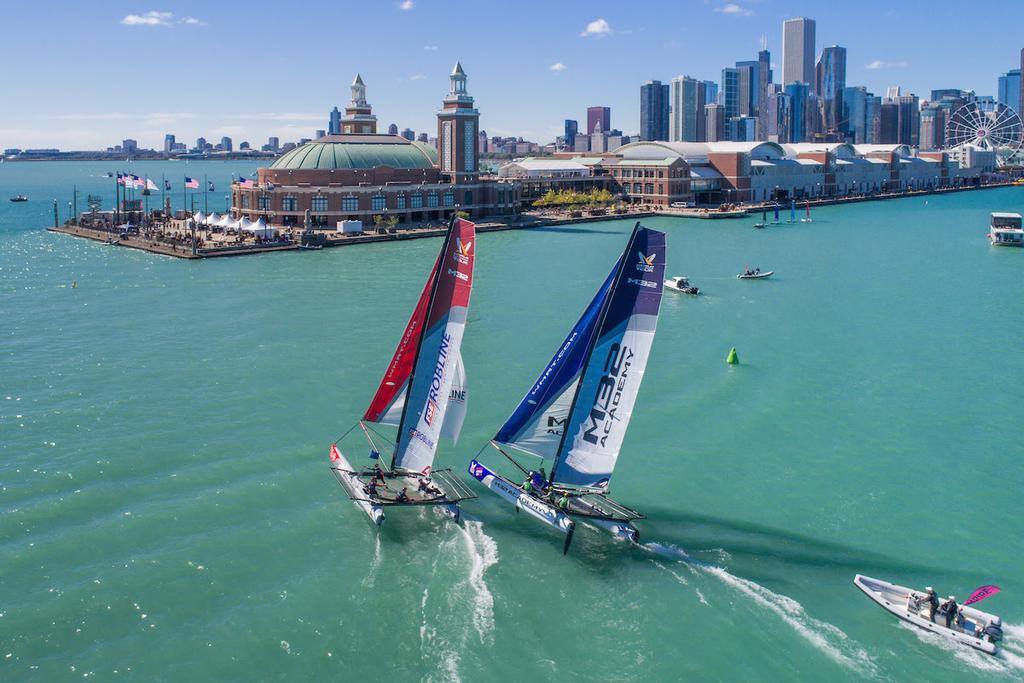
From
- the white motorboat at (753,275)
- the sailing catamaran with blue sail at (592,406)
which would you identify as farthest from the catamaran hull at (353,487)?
the white motorboat at (753,275)

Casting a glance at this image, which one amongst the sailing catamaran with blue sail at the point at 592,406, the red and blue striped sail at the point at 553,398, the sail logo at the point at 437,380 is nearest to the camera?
the sailing catamaran with blue sail at the point at 592,406

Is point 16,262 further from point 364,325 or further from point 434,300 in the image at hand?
point 434,300

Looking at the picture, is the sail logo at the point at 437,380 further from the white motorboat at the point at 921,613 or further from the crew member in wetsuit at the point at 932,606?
the crew member in wetsuit at the point at 932,606

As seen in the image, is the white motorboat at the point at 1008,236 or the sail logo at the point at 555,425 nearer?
the sail logo at the point at 555,425

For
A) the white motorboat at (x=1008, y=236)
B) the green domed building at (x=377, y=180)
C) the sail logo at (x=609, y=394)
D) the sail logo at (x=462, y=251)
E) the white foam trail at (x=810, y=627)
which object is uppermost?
the green domed building at (x=377, y=180)

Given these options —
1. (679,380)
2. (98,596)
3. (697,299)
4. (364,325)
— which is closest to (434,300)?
(98,596)

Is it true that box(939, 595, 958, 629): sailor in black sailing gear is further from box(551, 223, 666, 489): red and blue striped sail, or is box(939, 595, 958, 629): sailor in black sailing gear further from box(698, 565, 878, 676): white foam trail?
box(551, 223, 666, 489): red and blue striped sail

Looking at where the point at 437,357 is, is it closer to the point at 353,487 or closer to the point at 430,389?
the point at 430,389
